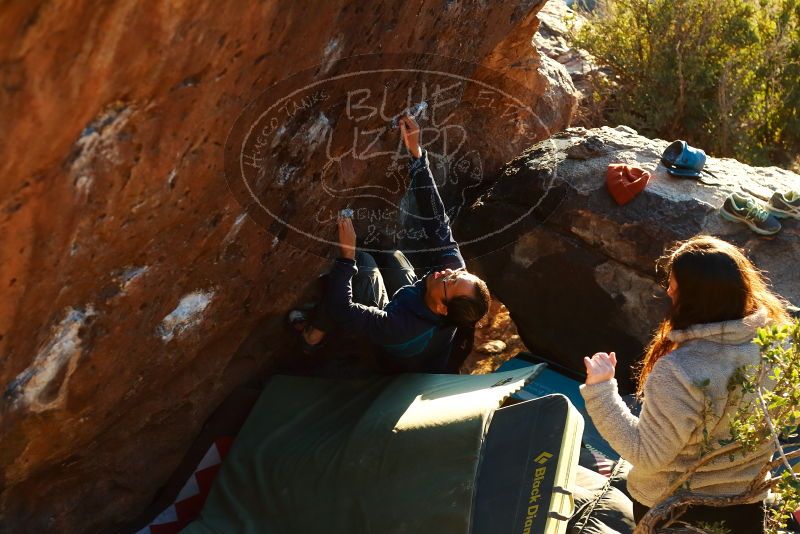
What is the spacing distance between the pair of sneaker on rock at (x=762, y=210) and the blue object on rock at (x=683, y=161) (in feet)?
A: 0.87

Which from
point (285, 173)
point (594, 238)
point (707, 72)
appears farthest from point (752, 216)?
point (707, 72)

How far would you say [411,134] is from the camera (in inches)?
157

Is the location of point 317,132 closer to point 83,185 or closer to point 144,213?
point 144,213

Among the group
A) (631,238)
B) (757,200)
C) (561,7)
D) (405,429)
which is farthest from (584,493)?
(561,7)

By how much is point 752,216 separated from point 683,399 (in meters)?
2.10

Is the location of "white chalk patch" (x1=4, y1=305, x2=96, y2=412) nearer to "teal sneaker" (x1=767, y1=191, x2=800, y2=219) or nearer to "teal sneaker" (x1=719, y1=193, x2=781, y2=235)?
"teal sneaker" (x1=719, y1=193, x2=781, y2=235)

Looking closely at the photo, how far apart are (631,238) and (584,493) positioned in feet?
5.06

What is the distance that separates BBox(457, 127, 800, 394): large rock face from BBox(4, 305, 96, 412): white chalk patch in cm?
251

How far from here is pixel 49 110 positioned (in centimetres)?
223

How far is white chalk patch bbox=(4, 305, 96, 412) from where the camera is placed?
280 centimetres

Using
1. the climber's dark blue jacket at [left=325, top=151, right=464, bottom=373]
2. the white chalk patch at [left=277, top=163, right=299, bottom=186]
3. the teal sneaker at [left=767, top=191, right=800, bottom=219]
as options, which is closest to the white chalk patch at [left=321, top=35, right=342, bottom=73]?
the white chalk patch at [left=277, top=163, right=299, bottom=186]

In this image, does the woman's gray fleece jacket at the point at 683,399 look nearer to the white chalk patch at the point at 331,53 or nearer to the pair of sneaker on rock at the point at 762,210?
the white chalk patch at the point at 331,53

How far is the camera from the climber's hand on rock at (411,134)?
395 centimetres

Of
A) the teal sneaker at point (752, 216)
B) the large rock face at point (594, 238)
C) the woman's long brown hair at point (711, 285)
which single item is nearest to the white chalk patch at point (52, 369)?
the woman's long brown hair at point (711, 285)
